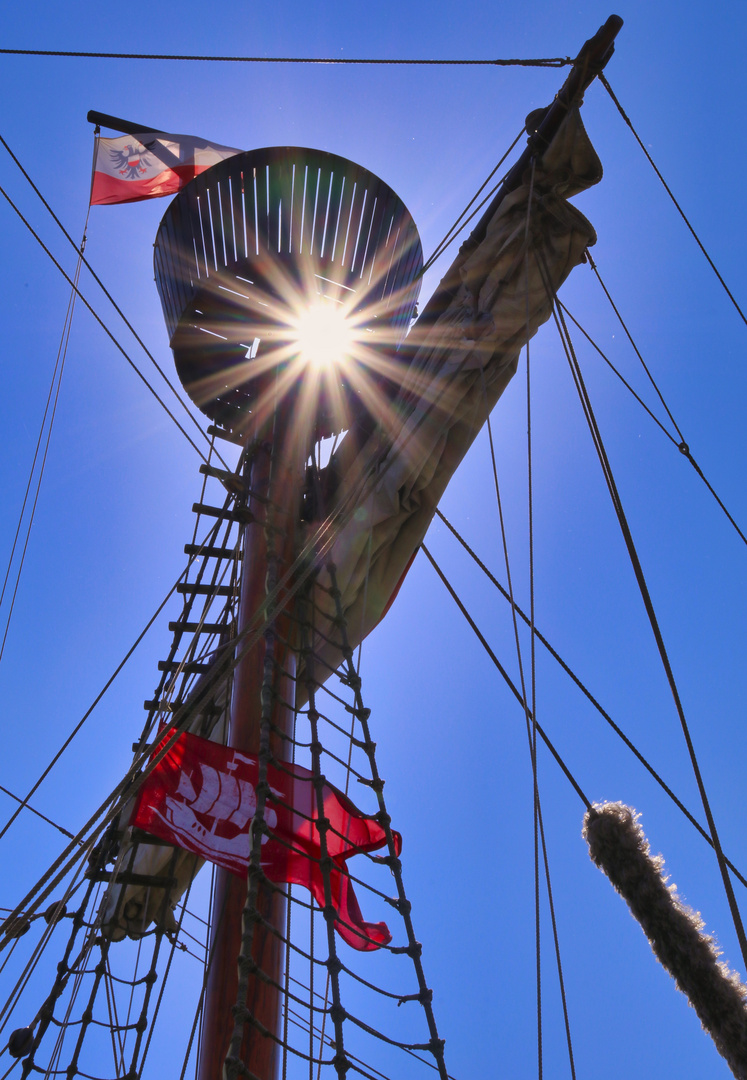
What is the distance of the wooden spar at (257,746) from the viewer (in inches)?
124

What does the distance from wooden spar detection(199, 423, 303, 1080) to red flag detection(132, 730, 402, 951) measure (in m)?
0.17

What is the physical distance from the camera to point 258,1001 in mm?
3182

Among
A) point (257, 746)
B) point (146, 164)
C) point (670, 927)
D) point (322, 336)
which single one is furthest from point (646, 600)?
point (146, 164)

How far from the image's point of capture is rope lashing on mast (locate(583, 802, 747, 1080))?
2070 mm

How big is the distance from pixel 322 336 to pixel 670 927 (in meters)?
4.86

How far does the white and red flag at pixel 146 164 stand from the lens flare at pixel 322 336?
66.5 inches

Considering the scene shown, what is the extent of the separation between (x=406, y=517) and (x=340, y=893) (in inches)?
83.0

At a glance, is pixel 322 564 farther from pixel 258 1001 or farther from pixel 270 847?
pixel 258 1001

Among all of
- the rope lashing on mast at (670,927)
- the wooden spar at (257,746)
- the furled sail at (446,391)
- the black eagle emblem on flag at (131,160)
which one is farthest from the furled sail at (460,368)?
the black eagle emblem on flag at (131,160)

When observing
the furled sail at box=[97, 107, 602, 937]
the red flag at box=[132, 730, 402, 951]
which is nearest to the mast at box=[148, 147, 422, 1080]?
the furled sail at box=[97, 107, 602, 937]

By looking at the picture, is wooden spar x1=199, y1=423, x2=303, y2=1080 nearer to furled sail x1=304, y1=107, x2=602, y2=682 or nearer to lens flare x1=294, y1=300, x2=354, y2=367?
furled sail x1=304, y1=107, x2=602, y2=682

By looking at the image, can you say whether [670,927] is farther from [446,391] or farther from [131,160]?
[131,160]

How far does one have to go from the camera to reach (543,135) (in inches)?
169

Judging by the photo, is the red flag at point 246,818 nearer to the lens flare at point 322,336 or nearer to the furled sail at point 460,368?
the furled sail at point 460,368
